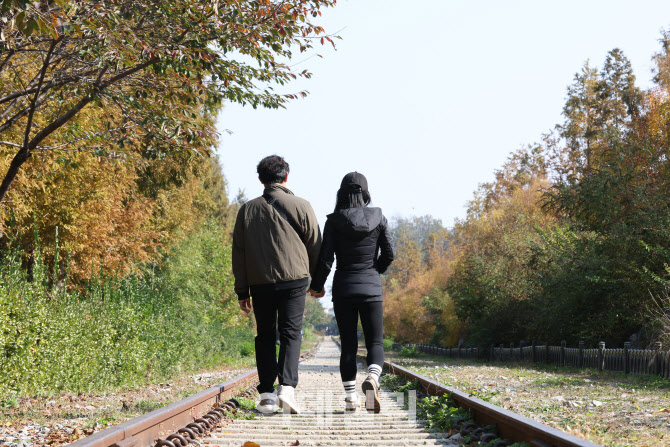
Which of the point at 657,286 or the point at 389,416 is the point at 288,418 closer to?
the point at 389,416

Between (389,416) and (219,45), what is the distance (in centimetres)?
527

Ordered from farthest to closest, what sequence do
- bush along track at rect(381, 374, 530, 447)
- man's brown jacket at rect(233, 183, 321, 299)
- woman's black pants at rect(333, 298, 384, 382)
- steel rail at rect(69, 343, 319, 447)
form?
woman's black pants at rect(333, 298, 384, 382) → man's brown jacket at rect(233, 183, 321, 299) → bush along track at rect(381, 374, 530, 447) → steel rail at rect(69, 343, 319, 447)

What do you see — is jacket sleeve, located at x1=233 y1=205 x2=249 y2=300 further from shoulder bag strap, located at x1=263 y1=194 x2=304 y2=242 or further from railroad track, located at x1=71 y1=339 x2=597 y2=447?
railroad track, located at x1=71 y1=339 x2=597 y2=447

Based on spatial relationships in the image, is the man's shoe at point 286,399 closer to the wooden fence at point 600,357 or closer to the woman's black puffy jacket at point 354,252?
the woman's black puffy jacket at point 354,252

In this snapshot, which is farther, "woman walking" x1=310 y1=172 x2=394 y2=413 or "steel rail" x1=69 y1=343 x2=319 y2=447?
"woman walking" x1=310 y1=172 x2=394 y2=413

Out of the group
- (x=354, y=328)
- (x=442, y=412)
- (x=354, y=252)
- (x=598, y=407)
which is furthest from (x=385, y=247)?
(x=598, y=407)

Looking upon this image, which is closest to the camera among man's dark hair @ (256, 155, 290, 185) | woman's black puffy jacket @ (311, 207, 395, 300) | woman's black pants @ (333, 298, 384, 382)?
woman's black puffy jacket @ (311, 207, 395, 300)

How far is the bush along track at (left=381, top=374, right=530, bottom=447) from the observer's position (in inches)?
175

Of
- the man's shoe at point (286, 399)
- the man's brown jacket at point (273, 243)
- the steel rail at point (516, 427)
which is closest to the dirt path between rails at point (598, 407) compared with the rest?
the steel rail at point (516, 427)

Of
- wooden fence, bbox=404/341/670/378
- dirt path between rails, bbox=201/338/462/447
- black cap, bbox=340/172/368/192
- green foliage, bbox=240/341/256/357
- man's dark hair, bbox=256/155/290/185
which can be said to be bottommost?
green foliage, bbox=240/341/256/357

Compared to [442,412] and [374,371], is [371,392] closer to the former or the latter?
[374,371]

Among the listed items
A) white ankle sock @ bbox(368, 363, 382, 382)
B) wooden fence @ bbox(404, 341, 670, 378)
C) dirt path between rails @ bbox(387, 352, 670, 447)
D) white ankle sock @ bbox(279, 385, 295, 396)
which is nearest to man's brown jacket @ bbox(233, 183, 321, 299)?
white ankle sock @ bbox(279, 385, 295, 396)

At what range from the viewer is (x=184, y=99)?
9273 millimetres

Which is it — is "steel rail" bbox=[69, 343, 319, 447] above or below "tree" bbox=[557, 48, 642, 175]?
below
